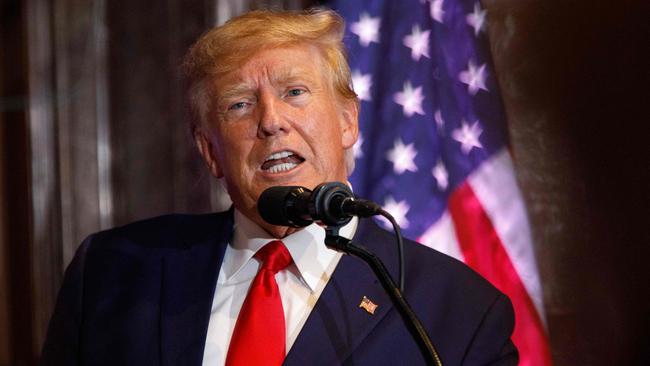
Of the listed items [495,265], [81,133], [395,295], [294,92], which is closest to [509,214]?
[495,265]

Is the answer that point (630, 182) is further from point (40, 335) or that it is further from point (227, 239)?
point (40, 335)

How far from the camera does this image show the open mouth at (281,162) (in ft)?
6.07

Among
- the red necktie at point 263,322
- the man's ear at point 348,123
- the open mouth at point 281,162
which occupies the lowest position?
the red necktie at point 263,322

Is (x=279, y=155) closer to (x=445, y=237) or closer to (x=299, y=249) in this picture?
(x=299, y=249)

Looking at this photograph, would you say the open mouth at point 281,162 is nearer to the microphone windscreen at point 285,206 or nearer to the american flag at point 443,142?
the microphone windscreen at point 285,206

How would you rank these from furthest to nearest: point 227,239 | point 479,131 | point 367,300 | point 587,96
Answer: point 479,131
point 587,96
point 227,239
point 367,300

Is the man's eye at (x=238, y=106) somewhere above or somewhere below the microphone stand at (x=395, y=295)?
above

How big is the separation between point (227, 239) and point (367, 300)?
1.39ft

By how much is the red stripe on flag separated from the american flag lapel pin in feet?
2.00

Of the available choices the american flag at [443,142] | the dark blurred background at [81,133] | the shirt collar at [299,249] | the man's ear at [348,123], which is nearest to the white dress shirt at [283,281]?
the shirt collar at [299,249]

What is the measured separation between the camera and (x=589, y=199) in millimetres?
2213

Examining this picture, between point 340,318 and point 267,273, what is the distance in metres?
0.21

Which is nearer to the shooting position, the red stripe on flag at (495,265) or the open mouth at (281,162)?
the open mouth at (281,162)

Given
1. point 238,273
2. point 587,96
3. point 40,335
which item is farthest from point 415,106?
point 40,335
